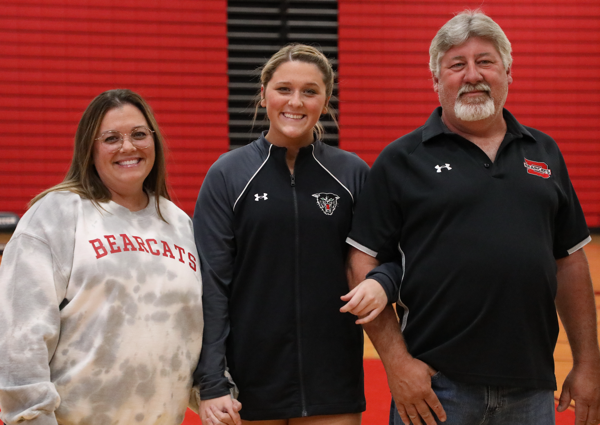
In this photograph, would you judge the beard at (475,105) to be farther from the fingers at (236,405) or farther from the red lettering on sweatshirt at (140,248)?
the fingers at (236,405)

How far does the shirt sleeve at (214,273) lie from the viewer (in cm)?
176

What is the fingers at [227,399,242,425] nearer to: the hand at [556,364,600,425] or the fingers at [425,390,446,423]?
the fingers at [425,390,446,423]

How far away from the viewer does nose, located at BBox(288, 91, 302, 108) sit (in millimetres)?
1878

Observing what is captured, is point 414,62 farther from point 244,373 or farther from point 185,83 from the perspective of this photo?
point 244,373

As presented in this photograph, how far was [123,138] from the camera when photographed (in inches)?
68.8

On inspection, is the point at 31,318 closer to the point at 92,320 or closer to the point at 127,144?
the point at 92,320

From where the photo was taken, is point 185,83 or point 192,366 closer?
point 192,366

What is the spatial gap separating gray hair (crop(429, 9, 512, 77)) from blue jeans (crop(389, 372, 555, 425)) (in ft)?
3.04

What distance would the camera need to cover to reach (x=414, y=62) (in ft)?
24.8

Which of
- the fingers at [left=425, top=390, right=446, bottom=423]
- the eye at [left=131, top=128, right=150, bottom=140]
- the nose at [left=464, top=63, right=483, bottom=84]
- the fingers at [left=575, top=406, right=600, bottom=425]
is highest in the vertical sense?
the nose at [left=464, top=63, right=483, bottom=84]

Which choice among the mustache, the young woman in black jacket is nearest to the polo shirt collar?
the mustache

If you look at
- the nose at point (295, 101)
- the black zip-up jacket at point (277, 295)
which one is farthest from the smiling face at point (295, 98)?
the black zip-up jacket at point (277, 295)

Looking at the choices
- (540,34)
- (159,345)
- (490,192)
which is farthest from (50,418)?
(540,34)

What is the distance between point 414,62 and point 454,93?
19.9 ft
